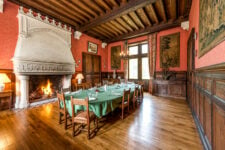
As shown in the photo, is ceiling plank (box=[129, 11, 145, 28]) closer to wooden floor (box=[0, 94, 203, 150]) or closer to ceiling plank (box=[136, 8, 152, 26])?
ceiling plank (box=[136, 8, 152, 26])

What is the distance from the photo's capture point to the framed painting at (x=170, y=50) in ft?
15.7

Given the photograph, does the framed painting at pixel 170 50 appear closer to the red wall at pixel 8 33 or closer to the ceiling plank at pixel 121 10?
the ceiling plank at pixel 121 10

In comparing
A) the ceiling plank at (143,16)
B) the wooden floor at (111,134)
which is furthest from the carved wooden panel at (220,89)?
the ceiling plank at (143,16)

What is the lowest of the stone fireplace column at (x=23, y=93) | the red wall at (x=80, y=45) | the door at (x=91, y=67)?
the stone fireplace column at (x=23, y=93)

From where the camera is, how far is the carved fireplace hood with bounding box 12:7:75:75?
11.1 ft

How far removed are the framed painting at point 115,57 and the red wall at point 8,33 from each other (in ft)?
17.1

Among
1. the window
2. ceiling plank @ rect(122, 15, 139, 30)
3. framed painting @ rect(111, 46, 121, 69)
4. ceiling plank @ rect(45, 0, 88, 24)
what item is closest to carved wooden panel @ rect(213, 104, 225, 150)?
ceiling plank @ rect(122, 15, 139, 30)

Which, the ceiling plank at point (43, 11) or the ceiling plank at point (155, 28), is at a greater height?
the ceiling plank at point (43, 11)

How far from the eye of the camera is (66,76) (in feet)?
16.0

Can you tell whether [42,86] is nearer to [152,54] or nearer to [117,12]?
[117,12]

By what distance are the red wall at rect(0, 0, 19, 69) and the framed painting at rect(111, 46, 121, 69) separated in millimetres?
5222

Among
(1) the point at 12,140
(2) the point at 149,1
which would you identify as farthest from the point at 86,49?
(1) the point at 12,140

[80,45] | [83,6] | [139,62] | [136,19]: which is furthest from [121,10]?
[139,62]

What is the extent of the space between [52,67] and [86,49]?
2436mm
